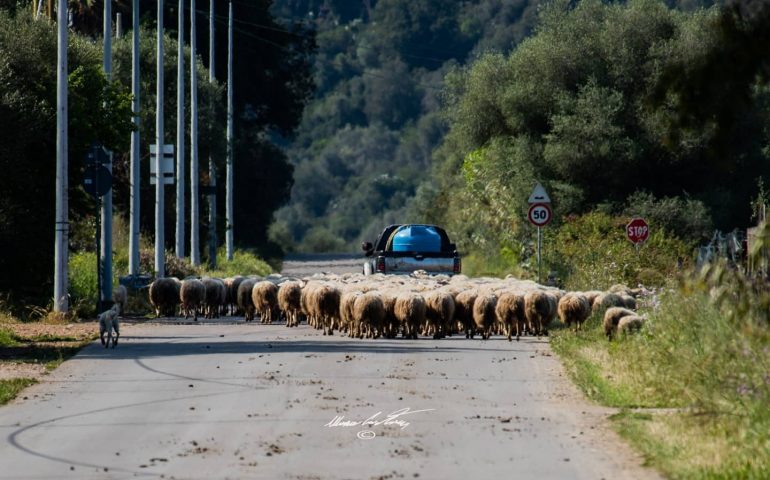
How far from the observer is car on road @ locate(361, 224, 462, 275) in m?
33.3

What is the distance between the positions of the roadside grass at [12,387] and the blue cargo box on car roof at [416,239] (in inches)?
700

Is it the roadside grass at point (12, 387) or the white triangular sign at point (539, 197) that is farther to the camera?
the white triangular sign at point (539, 197)

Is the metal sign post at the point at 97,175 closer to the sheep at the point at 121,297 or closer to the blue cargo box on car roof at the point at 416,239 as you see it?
the sheep at the point at 121,297

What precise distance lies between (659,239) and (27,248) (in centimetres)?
1574

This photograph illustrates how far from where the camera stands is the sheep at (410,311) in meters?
23.2

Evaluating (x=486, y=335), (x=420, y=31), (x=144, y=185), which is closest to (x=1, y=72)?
(x=486, y=335)

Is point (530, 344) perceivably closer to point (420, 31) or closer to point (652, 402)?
point (652, 402)

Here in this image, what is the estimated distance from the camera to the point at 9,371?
18297 millimetres

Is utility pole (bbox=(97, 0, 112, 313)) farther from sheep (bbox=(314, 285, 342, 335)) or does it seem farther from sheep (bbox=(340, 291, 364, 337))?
sheep (bbox=(340, 291, 364, 337))

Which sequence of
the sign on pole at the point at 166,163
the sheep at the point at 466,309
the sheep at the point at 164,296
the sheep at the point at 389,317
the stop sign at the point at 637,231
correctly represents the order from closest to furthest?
the sheep at the point at 389,317 → the sheep at the point at 466,309 → the sheep at the point at 164,296 → the stop sign at the point at 637,231 → the sign on pole at the point at 166,163

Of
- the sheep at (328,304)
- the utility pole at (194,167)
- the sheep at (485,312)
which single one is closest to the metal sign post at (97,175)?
the sheep at (328,304)

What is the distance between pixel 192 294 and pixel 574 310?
8819mm

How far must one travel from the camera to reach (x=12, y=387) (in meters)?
16.4

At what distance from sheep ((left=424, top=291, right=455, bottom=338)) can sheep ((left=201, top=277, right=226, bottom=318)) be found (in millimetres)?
6748
